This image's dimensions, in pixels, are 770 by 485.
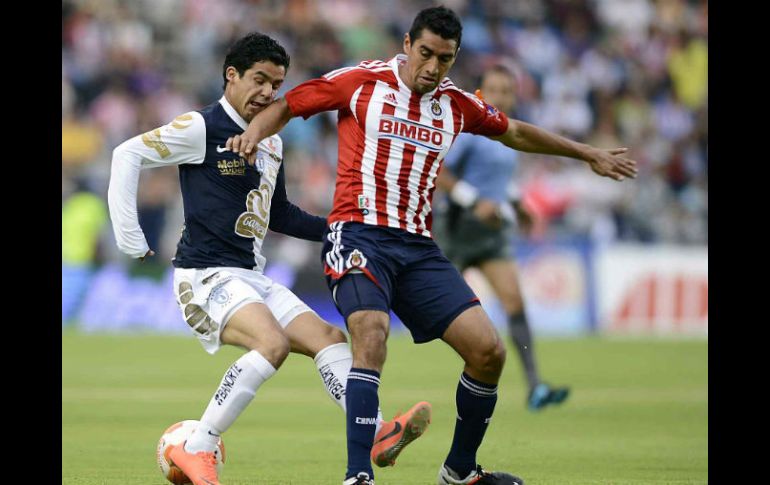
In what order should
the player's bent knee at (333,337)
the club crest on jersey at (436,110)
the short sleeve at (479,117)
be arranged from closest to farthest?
the club crest on jersey at (436,110)
the short sleeve at (479,117)
the player's bent knee at (333,337)

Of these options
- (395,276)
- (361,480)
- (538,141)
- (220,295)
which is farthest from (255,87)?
(361,480)

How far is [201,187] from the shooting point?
6.94 m

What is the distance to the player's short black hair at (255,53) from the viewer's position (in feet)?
22.6

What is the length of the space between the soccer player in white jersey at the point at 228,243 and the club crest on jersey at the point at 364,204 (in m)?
0.77

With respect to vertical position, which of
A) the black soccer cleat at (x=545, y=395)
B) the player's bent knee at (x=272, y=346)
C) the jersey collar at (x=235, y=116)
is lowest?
the black soccer cleat at (x=545, y=395)

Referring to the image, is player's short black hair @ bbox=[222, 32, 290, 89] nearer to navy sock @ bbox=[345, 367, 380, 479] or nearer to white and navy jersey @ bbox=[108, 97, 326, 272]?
white and navy jersey @ bbox=[108, 97, 326, 272]

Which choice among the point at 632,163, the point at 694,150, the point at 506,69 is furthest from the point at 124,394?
the point at 694,150

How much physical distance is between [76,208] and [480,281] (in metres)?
6.03

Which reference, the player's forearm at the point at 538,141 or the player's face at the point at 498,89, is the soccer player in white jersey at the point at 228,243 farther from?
the player's face at the point at 498,89

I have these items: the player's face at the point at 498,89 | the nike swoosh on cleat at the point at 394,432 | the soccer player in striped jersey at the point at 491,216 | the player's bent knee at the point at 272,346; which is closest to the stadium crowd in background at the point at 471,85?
the soccer player in striped jersey at the point at 491,216

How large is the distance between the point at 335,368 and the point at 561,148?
A: 1748 millimetres

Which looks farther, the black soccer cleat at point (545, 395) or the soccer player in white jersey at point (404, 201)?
the black soccer cleat at point (545, 395)

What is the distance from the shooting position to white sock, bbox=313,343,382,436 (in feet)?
22.6

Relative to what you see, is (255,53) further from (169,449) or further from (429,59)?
(169,449)
